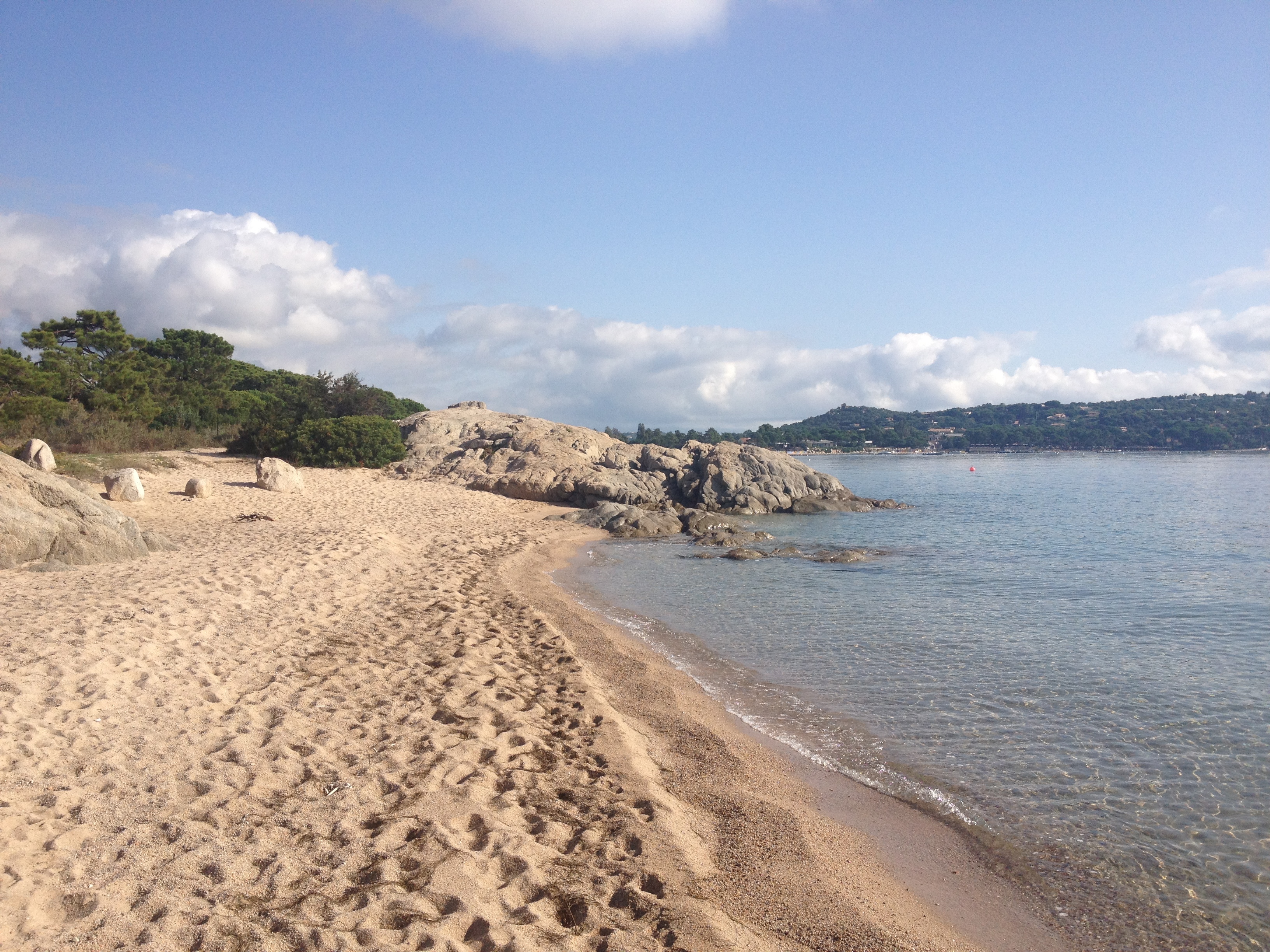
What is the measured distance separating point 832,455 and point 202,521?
116 m

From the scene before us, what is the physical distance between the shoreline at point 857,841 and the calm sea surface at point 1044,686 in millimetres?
265

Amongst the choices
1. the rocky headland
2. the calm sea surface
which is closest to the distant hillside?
the rocky headland

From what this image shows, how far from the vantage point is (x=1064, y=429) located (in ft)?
414

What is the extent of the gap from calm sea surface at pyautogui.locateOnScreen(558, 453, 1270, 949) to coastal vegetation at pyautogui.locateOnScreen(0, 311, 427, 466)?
15.5 meters

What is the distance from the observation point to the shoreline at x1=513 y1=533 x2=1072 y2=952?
4.50 metres

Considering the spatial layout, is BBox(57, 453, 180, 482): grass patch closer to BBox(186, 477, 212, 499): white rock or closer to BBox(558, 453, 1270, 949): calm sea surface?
BBox(186, 477, 212, 499): white rock

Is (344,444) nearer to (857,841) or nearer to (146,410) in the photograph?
(146,410)

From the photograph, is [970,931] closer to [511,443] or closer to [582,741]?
[582,741]

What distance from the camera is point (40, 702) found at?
237 inches

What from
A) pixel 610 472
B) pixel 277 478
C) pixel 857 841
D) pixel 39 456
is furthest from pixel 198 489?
pixel 857 841

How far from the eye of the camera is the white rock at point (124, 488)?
1884 cm

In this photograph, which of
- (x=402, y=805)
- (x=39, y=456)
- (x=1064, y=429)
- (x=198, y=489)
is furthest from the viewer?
(x=1064, y=429)

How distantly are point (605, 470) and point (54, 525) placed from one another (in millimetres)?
20312

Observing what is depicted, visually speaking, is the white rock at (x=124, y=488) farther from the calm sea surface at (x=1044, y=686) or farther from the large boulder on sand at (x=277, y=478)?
the calm sea surface at (x=1044, y=686)
